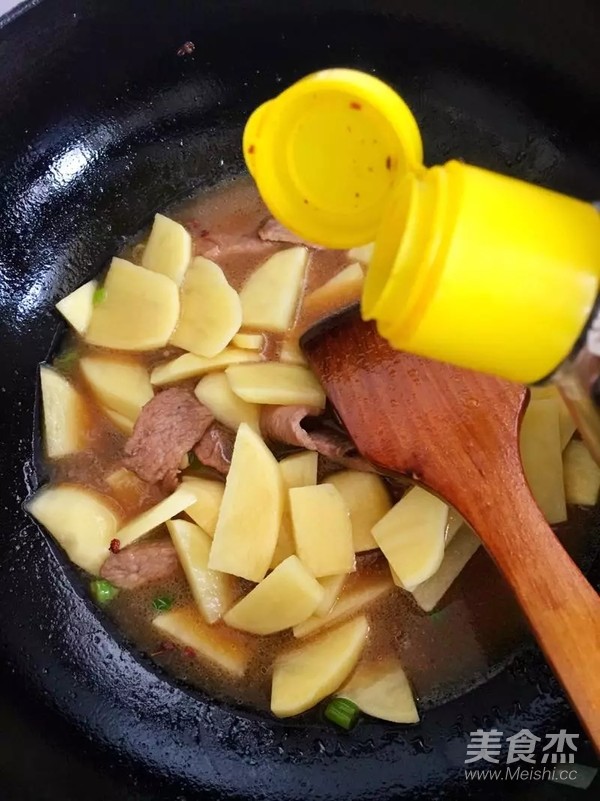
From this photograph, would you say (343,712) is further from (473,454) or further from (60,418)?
(60,418)

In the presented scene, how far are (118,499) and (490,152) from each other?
107 centimetres

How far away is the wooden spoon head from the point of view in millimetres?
1208

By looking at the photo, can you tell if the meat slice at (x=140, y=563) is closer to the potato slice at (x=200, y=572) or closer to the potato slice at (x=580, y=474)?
the potato slice at (x=200, y=572)

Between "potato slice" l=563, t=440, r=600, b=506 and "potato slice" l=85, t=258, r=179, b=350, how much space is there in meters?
0.82

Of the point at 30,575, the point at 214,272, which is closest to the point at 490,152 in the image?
the point at 214,272

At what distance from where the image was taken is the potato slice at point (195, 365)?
1474mm

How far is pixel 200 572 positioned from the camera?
141 cm

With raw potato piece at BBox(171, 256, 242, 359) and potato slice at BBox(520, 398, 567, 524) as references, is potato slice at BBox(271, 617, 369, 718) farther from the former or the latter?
raw potato piece at BBox(171, 256, 242, 359)

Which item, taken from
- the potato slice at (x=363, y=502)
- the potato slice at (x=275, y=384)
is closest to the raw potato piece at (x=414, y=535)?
the potato slice at (x=363, y=502)

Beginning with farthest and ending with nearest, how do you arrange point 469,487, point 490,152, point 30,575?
point 490,152, point 30,575, point 469,487

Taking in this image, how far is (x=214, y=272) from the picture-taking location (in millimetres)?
1521

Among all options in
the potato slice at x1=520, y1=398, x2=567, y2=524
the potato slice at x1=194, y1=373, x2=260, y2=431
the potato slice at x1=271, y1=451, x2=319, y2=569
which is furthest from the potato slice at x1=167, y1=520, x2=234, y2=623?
the potato slice at x1=520, y1=398, x2=567, y2=524

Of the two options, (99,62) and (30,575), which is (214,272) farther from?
(30,575)

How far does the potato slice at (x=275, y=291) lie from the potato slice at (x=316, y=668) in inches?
24.0
